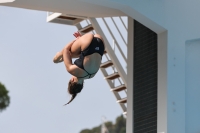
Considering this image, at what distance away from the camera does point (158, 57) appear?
11.2 meters

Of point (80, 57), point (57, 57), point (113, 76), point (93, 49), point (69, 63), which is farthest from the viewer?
point (113, 76)

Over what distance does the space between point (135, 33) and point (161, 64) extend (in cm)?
112

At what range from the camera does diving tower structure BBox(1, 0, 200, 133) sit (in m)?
10.8

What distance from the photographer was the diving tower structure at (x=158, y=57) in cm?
1083

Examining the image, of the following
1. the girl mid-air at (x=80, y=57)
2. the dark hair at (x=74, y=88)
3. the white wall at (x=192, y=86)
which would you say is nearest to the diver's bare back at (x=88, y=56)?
the girl mid-air at (x=80, y=57)

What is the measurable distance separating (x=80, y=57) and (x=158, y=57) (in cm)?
235

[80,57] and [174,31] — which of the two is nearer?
[80,57]

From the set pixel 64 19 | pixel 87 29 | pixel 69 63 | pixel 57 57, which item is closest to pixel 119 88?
pixel 87 29

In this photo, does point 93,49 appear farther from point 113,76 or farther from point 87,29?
point 87,29

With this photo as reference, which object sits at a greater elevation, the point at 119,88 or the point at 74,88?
the point at 119,88

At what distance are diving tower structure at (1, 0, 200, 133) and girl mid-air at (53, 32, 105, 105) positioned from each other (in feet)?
4.89

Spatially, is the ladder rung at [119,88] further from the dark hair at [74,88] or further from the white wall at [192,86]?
the dark hair at [74,88]

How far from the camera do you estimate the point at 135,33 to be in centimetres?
1202

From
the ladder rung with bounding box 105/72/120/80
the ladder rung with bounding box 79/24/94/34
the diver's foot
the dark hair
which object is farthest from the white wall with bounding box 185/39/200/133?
the diver's foot
